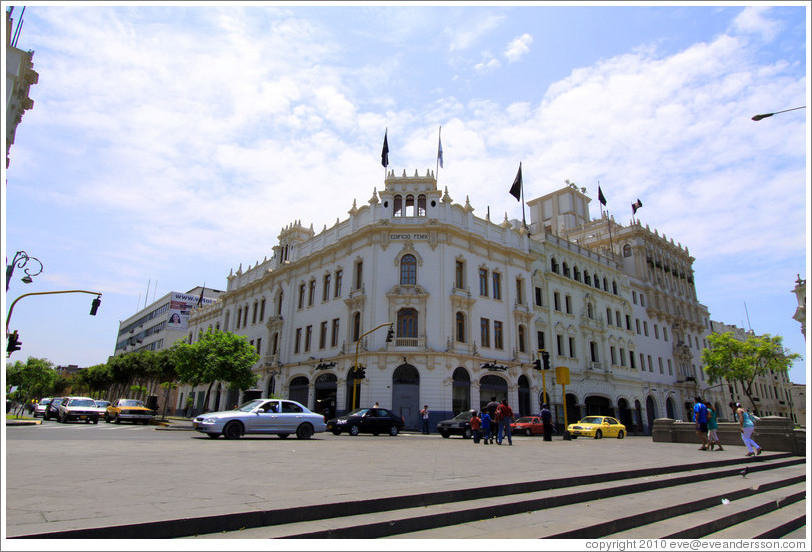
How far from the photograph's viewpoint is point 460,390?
33.3 meters

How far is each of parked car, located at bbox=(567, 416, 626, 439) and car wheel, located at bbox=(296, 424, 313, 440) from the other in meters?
17.0

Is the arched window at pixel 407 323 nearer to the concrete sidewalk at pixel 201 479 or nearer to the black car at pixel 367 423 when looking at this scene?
the black car at pixel 367 423

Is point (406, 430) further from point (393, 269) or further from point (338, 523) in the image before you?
point (338, 523)

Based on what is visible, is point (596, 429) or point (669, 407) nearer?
point (596, 429)

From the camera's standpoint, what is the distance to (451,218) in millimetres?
36281

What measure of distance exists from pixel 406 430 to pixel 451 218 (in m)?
15.6

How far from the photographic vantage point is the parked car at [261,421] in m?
17.8

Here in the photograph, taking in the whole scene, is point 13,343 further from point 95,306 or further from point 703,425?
point 703,425

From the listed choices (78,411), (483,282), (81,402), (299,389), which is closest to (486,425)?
(483,282)

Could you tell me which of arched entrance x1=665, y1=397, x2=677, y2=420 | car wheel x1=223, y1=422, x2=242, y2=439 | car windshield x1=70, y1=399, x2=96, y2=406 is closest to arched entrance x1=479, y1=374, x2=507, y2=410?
car wheel x1=223, y1=422, x2=242, y2=439

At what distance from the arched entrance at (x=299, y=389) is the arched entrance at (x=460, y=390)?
12074 millimetres

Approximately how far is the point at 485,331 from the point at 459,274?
4686mm

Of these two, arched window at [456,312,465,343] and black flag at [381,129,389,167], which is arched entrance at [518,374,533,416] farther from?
black flag at [381,129,389,167]

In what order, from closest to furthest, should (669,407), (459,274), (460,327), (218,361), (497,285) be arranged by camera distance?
(460,327) → (218,361) → (459,274) → (497,285) → (669,407)
